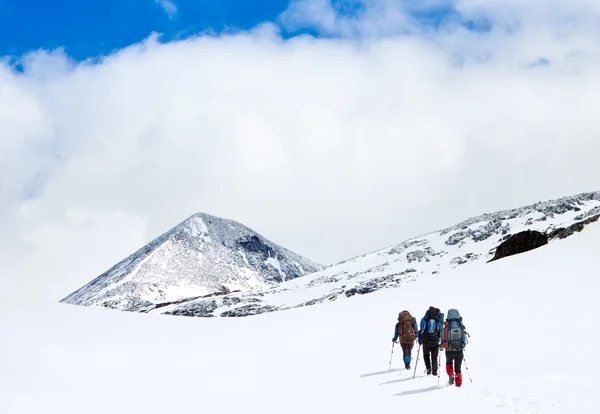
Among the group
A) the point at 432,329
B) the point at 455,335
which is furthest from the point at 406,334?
the point at 455,335

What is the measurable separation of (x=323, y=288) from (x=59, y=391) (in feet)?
508

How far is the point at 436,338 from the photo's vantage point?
15922 mm

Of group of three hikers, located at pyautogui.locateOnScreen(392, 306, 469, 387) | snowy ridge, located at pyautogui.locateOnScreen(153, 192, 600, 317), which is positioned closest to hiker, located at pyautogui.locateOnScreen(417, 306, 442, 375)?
group of three hikers, located at pyautogui.locateOnScreen(392, 306, 469, 387)

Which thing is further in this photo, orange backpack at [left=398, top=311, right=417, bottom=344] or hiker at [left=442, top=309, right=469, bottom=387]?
orange backpack at [left=398, top=311, right=417, bottom=344]

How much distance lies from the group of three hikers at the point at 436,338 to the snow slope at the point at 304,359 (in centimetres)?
64

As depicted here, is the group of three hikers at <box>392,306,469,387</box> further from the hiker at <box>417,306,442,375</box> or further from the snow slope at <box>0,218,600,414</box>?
the snow slope at <box>0,218,600,414</box>

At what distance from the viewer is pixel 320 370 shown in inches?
739

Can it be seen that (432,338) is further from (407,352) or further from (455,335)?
(455,335)

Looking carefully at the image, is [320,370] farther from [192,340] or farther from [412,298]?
[412,298]

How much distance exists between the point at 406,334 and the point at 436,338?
1.89m

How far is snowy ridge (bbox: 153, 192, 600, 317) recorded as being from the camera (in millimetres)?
149500

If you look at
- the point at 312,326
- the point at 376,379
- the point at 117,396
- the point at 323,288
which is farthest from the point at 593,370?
the point at 323,288

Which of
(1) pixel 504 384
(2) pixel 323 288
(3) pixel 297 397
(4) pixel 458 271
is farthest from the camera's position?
(2) pixel 323 288

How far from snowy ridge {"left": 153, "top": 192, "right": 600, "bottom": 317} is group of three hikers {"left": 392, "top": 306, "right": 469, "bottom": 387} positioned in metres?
124
